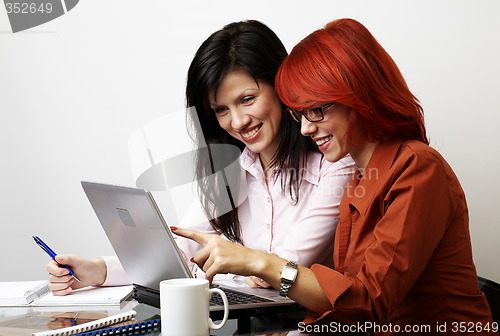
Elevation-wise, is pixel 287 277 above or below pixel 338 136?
below

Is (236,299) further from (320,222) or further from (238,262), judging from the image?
(320,222)

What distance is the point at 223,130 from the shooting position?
5.63 feet

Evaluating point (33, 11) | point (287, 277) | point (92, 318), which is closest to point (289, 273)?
point (287, 277)

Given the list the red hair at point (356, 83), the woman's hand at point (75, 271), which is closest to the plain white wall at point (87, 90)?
the red hair at point (356, 83)

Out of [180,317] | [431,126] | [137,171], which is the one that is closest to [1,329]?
[180,317]

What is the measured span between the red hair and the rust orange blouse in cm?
6

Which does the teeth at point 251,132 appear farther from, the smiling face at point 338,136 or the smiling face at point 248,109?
the smiling face at point 338,136

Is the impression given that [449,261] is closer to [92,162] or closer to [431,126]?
[431,126]

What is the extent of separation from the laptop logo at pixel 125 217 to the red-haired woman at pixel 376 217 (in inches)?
4.1

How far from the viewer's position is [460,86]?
5.91 feet

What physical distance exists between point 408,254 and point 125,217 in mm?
572

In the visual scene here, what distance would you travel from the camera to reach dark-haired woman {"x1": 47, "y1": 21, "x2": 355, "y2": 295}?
58.4 inches

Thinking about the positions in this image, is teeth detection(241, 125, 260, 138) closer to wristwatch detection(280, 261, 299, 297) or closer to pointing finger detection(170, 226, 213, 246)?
pointing finger detection(170, 226, 213, 246)

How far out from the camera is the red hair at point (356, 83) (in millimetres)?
1144
